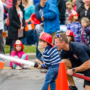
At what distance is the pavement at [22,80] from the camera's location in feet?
15.6

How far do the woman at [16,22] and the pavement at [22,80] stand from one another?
1044 mm

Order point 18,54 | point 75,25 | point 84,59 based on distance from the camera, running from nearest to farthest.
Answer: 1. point 84,59
2. point 18,54
3. point 75,25

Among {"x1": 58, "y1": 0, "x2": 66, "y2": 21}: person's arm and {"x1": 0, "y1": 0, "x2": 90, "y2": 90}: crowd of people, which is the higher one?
{"x1": 58, "y1": 0, "x2": 66, "y2": 21}: person's arm

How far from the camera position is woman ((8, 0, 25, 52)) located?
675 cm

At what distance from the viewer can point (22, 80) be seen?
5250 mm

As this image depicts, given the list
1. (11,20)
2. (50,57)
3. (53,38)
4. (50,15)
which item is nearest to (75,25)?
(53,38)

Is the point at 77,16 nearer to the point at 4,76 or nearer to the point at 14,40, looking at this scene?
the point at 14,40

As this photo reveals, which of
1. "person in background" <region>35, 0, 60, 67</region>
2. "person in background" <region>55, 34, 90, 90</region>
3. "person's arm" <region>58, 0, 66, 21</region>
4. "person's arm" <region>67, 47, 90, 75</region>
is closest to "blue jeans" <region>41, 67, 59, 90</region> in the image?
"person in background" <region>55, 34, 90, 90</region>

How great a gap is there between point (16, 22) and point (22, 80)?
2.19 metres

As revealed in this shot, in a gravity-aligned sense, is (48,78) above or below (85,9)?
below

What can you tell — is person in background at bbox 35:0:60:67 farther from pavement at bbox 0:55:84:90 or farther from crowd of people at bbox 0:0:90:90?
pavement at bbox 0:55:84:90

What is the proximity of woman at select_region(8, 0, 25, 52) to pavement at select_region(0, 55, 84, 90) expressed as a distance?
1.04 meters

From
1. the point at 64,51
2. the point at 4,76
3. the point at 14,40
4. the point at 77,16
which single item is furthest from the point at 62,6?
the point at 64,51

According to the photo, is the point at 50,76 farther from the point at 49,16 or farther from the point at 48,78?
the point at 49,16
